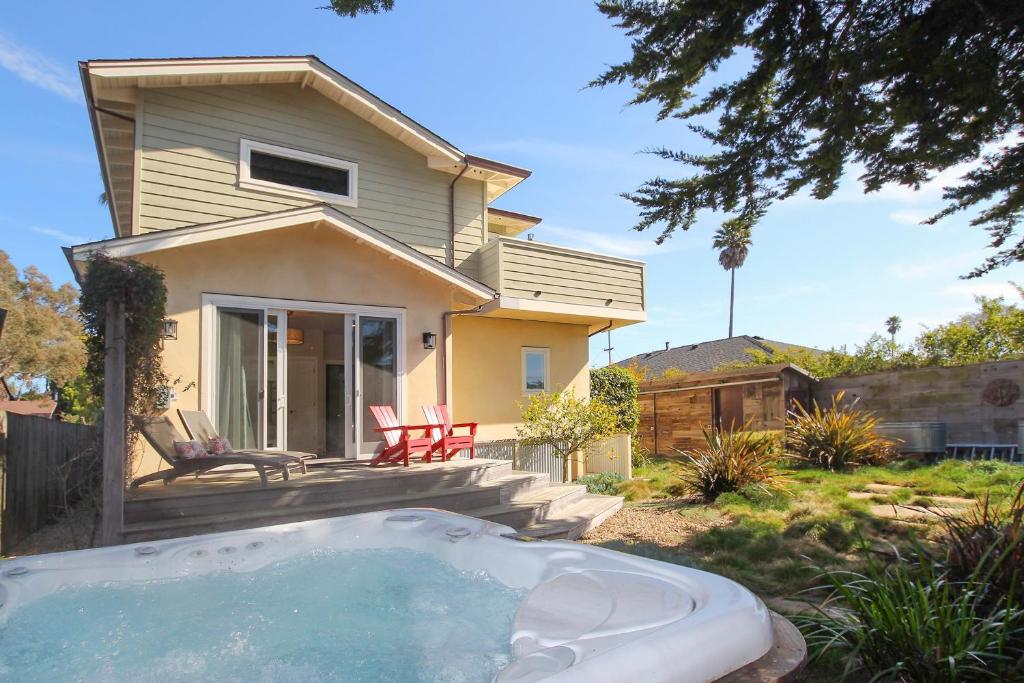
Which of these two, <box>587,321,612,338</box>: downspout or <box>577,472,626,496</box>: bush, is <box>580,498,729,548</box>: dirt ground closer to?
<box>577,472,626,496</box>: bush

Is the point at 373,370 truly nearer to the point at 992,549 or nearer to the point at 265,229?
the point at 265,229

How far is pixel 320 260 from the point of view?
8367mm

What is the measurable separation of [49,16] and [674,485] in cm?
1326

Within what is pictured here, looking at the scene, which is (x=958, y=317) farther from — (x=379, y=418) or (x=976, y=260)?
(x=379, y=418)

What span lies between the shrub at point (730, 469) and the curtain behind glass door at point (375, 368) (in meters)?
4.09

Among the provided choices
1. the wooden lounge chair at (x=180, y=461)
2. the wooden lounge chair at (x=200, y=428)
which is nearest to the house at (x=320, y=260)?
the wooden lounge chair at (x=200, y=428)

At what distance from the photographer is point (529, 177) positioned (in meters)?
11.8

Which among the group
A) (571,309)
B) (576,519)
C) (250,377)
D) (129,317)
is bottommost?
(576,519)

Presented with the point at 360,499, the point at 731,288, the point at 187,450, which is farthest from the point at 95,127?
the point at 731,288

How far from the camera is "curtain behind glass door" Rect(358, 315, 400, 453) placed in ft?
28.3

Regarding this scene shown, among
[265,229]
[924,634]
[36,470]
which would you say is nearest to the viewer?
[924,634]

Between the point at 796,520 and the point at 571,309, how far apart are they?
5.68 metres

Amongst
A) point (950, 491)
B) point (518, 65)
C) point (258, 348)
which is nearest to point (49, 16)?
point (258, 348)

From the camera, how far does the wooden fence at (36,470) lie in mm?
5422
